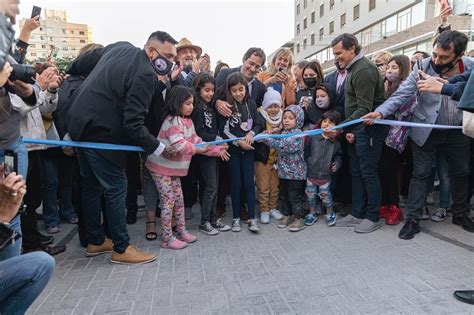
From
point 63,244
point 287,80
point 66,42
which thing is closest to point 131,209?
point 63,244

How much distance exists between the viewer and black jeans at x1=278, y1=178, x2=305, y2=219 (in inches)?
165

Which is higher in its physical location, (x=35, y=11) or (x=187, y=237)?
(x=35, y=11)

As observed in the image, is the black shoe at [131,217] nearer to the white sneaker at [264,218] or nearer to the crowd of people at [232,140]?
the crowd of people at [232,140]

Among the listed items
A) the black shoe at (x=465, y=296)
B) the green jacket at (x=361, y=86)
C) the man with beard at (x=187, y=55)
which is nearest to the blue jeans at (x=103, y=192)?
the man with beard at (x=187, y=55)

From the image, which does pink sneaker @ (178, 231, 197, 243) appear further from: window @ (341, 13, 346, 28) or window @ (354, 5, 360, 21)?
window @ (341, 13, 346, 28)

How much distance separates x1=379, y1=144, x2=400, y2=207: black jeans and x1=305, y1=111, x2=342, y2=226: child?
584mm

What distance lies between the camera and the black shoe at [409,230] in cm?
364

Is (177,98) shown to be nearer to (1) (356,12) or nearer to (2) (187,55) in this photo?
(2) (187,55)

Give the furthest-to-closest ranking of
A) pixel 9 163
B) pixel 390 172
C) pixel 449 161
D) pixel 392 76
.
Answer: pixel 390 172
pixel 392 76
pixel 449 161
pixel 9 163

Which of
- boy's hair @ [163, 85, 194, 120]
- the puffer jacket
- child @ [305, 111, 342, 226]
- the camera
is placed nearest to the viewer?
the camera

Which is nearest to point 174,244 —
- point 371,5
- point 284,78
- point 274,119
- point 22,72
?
point 274,119

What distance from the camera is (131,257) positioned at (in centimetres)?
322

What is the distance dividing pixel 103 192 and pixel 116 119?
2.49 ft

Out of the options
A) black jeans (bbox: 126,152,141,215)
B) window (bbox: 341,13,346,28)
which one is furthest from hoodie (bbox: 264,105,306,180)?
window (bbox: 341,13,346,28)
